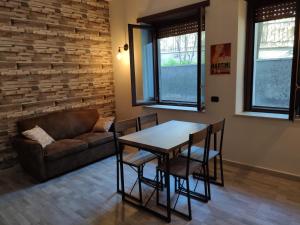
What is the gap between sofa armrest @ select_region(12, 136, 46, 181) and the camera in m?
3.13

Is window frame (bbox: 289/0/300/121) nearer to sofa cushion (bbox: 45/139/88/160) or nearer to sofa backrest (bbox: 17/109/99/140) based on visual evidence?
sofa cushion (bbox: 45/139/88/160)

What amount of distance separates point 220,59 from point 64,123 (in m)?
2.72

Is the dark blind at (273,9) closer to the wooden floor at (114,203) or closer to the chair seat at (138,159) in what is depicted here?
the wooden floor at (114,203)

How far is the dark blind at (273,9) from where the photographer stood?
2.91 meters

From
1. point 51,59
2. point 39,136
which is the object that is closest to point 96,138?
point 39,136

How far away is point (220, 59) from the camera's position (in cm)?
337

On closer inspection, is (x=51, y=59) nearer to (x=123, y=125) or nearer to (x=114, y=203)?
(x=123, y=125)

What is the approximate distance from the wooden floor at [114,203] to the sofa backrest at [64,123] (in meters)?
0.79

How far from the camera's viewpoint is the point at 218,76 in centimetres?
343

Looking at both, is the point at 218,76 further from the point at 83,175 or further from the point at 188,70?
the point at 83,175

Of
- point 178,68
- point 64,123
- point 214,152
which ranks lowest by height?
point 214,152

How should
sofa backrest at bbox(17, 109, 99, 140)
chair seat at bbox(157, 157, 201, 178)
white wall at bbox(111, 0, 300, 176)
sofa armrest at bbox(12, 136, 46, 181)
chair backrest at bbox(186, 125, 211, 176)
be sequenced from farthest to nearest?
sofa backrest at bbox(17, 109, 99, 140)
sofa armrest at bbox(12, 136, 46, 181)
white wall at bbox(111, 0, 300, 176)
chair seat at bbox(157, 157, 201, 178)
chair backrest at bbox(186, 125, 211, 176)

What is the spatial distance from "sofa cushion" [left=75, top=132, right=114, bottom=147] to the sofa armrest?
2.37ft

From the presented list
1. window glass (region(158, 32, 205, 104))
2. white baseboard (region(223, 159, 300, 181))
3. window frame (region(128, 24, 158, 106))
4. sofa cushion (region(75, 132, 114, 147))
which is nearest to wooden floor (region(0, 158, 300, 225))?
white baseboard (region(223, 159, 300, 181))
